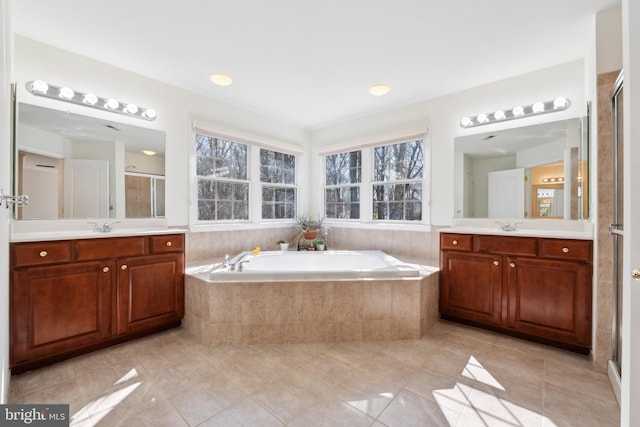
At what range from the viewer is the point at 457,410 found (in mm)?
1543

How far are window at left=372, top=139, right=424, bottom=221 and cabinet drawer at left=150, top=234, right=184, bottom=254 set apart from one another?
2.34m

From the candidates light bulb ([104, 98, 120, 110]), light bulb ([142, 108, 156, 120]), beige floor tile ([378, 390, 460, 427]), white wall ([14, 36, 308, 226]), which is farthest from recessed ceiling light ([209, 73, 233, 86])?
beige floor tile ([378, 390, 460, 427])

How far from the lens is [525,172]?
2662 millimetres

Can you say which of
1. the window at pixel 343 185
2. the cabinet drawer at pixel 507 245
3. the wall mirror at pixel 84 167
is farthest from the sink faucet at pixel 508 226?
the wall mirror at pixel 84 167

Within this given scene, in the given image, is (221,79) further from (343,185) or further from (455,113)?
(455,113)

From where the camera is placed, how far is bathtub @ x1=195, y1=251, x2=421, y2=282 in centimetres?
235

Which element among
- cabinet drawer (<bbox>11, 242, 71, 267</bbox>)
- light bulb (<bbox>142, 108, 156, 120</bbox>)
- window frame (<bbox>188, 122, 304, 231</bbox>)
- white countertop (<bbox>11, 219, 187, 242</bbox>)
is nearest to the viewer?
cabinet drawer (<bbox>11, 242, 71, 267</bbox>)

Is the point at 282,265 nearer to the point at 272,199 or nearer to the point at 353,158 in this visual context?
the point at 272,199

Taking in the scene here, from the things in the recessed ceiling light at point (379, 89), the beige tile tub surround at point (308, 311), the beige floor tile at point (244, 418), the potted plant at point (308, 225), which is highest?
the recessed ceiling light at point (379, 89)

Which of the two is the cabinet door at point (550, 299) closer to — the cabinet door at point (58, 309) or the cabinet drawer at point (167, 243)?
the cabinet drawer at point (167, 243)

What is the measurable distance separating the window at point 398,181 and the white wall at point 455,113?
0.22 meters

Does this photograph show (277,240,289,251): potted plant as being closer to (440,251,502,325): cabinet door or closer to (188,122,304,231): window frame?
(188,122,304,231): window frame

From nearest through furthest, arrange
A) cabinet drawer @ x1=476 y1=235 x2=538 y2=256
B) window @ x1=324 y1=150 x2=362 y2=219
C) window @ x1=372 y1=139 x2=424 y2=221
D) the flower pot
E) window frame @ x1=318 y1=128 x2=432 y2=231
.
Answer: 1. cabinet drawer @ x1=476 y1=235 x2=538 y2=256
2. window frame @ x1=318 y1=128 x2=432 y2=231
3. window @ x1=372 y1=139 x2=424 y2=221
4. the flower pot
5. window @ x1=324 y1=150 x2=362 y2=219

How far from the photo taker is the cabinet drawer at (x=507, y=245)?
89.7 inches
